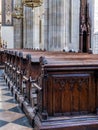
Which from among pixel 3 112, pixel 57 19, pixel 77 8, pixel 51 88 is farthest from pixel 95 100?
pixel 77 8

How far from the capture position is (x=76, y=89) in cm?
322

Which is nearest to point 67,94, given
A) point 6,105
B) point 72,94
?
point 72,94

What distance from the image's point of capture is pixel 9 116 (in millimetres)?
3910

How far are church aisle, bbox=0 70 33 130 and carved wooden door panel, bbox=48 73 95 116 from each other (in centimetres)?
49

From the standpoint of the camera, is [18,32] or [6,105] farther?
[18,32]

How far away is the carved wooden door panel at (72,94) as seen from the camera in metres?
3.15

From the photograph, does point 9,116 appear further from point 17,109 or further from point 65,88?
point 65,88

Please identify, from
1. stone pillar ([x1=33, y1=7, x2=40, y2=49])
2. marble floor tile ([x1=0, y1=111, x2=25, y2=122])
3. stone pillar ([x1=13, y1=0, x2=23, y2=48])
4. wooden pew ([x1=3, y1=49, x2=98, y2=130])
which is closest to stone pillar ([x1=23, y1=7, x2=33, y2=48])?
stone pillar ([x1=33, y1=7, x2=40, y2=49])

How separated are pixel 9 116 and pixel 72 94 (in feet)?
3.75

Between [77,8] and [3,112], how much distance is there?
31.9ft

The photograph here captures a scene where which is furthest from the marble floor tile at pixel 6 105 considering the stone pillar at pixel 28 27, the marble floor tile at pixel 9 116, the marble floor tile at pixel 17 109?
the stone pillar at pixel 28 27

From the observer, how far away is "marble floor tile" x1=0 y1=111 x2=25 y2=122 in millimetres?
3754

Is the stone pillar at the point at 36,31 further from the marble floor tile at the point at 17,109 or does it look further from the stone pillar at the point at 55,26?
the marble floor tile at the point at 17,109

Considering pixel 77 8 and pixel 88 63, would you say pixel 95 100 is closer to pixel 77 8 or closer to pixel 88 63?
pixel 88 63
